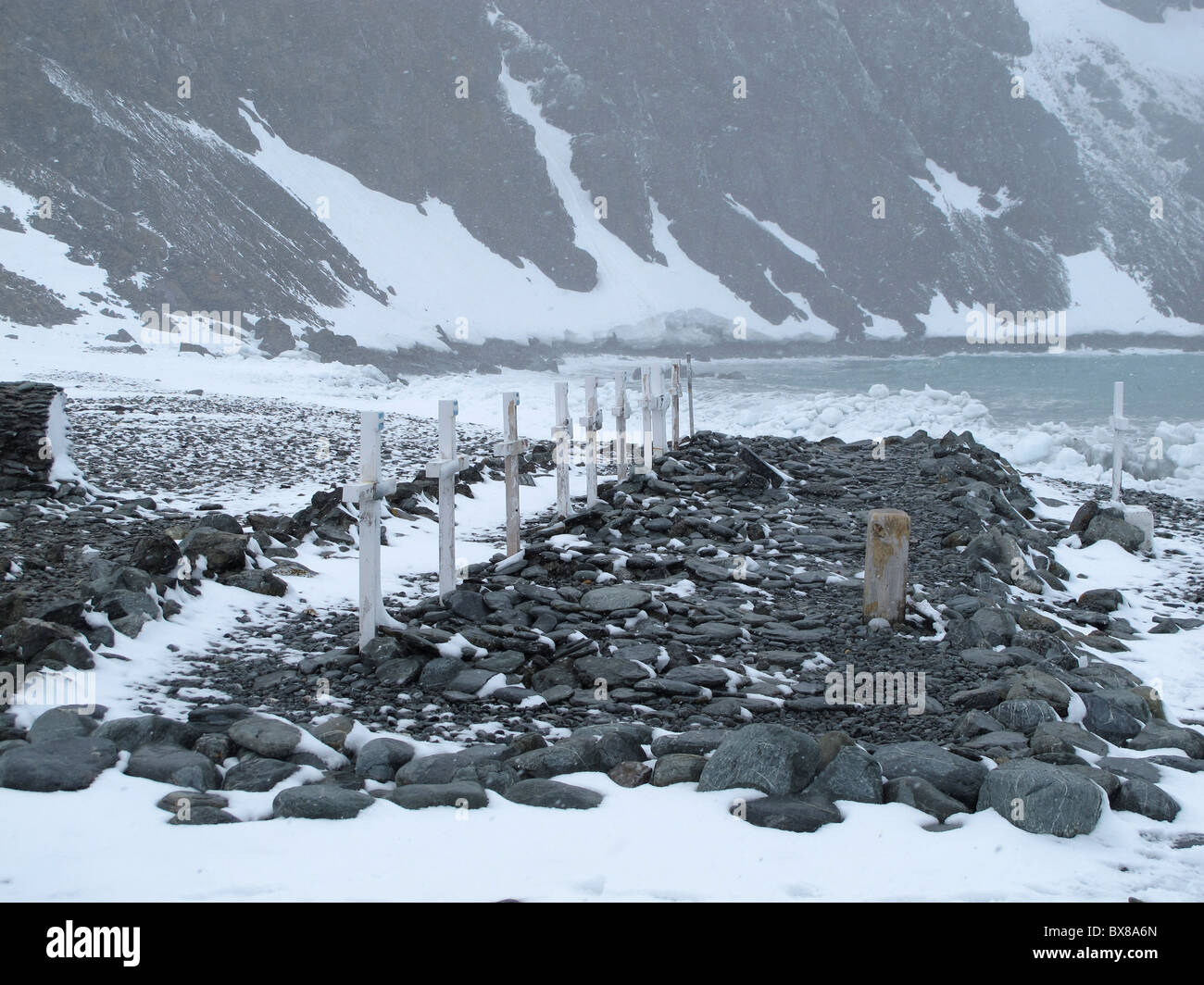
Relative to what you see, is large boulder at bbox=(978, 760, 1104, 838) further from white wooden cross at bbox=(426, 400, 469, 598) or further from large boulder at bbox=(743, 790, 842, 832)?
white wooden cross at bbox=(426, 400, 469, 598)

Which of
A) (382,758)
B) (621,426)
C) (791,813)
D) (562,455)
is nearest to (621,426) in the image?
(621,426)

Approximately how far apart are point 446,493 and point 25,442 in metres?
5.34

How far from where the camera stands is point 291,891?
3369mm

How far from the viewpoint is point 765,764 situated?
4320 mm

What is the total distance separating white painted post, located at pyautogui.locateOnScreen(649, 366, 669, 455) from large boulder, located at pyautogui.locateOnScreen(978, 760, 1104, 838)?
32.9ft

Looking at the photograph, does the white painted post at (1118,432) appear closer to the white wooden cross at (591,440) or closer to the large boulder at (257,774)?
the white wooden cross at (591,440)

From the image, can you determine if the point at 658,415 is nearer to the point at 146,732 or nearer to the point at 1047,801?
the point at 146,732

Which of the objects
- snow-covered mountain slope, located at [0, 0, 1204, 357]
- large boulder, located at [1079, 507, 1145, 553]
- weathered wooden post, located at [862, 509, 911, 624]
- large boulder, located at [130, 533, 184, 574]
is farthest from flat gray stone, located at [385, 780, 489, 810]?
snow-covered mountain slope, located at [0, 0, 1204, 357]

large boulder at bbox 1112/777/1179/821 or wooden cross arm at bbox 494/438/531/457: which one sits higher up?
wooden cross arm at bbox 494/438/531/457

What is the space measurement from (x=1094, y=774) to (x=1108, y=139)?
17104cm

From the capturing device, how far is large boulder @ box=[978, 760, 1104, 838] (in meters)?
3.91

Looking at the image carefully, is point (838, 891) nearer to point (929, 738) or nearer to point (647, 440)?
point (929, 738)

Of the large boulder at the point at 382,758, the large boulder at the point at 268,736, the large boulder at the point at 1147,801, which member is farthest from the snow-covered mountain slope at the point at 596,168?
the large boulder at the point at 1147,801

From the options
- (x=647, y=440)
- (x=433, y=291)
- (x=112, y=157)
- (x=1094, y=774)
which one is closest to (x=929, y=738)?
(x=1094, y=774)
